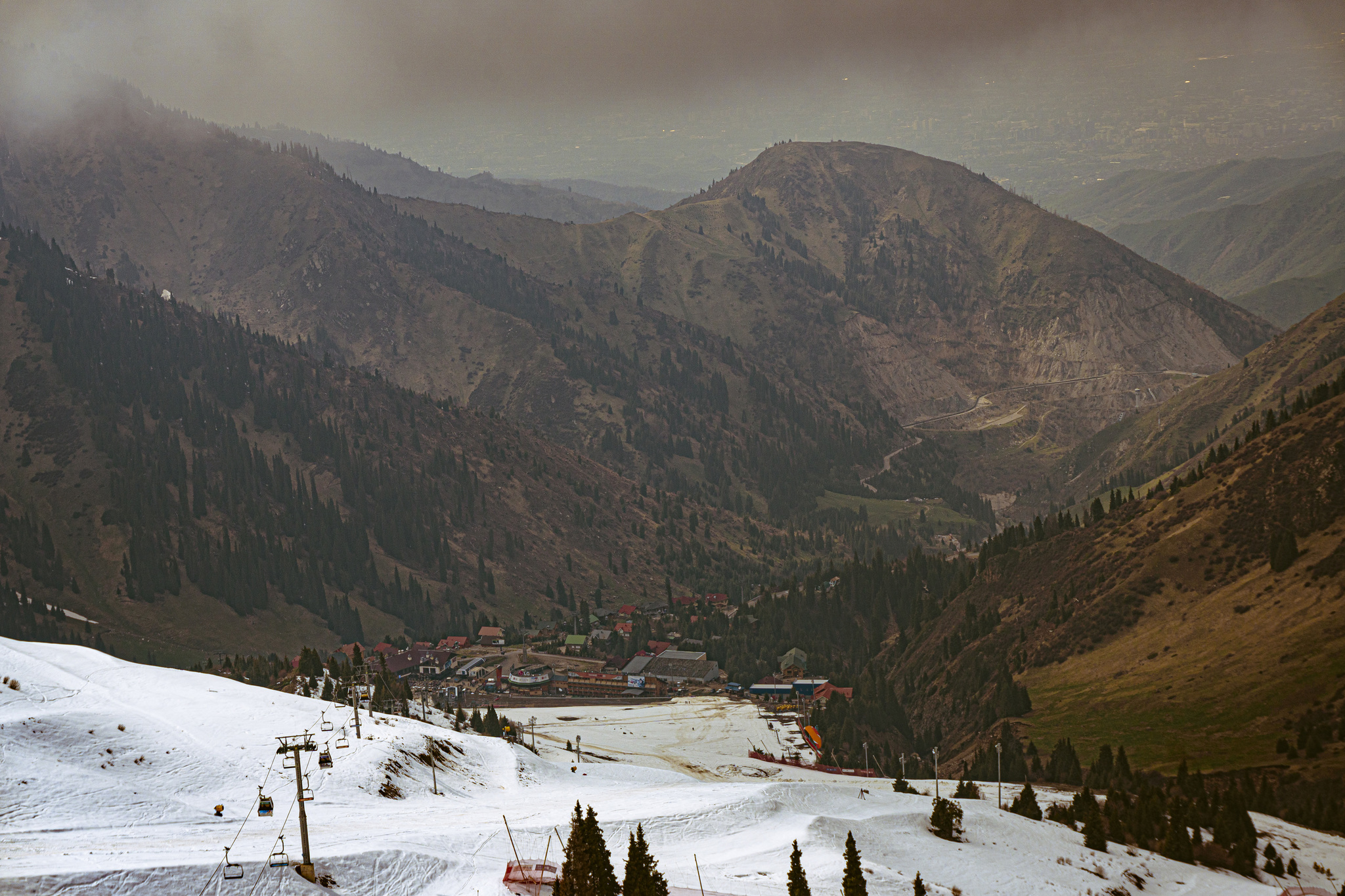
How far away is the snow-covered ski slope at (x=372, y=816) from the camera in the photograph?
57000 mm

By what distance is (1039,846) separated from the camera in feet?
281

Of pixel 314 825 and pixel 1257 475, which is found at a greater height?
pixel 1257 475

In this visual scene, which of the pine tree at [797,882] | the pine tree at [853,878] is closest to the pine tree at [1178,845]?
the pine tree at [853,878]

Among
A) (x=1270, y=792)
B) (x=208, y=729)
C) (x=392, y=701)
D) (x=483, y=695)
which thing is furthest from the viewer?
(x=483, y=695)

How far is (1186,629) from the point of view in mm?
152750

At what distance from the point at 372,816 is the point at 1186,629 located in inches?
4566

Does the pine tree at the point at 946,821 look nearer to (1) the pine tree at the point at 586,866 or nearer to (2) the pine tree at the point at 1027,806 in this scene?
(2) the pine tree at the point at 1027,806

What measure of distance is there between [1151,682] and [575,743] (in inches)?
2748

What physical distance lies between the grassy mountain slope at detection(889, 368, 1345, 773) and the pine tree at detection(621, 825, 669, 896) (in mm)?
81406

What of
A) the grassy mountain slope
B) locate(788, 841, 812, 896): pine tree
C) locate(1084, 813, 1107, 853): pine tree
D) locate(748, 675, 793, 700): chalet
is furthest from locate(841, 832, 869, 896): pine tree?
locate(748, 675, 793, 700): chalet

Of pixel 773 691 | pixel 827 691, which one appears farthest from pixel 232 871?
pixel 773 691

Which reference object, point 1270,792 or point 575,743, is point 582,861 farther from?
point 575,743

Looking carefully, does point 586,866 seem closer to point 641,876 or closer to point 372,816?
point 641,876

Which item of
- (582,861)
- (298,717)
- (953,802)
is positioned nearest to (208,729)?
(298,717)
